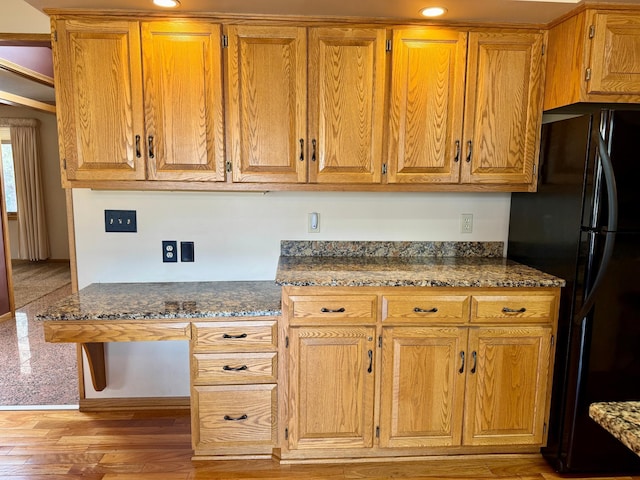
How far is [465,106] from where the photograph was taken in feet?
6.37

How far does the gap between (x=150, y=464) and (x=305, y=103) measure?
189cm

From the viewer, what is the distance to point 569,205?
177 centimetres

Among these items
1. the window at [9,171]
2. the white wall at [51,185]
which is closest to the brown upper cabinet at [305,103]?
the white wall at [51,185]

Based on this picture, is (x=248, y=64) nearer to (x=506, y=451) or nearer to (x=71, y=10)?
(x=71, y=10)

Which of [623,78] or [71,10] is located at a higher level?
→ [71,10]

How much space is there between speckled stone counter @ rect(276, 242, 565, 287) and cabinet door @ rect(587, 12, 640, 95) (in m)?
0.89

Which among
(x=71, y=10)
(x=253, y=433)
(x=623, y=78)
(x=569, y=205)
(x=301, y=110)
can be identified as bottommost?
(x=253, y=433)

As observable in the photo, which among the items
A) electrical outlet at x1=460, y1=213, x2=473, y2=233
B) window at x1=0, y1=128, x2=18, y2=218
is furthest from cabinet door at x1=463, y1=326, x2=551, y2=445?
window at x1=0, y1=128, x2=18, y2=218

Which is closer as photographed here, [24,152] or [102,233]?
[102,233]

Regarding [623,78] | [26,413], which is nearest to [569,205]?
[623,78]

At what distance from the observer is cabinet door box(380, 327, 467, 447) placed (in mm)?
1843

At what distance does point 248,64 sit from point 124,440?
2.02 meters

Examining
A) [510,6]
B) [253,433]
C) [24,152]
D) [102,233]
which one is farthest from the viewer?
[24,152]

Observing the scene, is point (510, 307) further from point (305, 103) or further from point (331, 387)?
point (305, 103)
